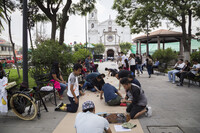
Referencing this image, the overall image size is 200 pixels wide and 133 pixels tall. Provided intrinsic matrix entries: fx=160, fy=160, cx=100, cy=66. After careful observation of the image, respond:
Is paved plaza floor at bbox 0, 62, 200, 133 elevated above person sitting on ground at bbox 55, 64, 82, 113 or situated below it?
below

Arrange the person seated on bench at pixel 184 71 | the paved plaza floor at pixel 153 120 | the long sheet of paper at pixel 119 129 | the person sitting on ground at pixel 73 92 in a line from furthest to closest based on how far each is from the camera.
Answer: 1. the person seated on bench at pixel 184 71
2. the person sitting on ground at pixel 73 92
3. the paved plaza floor at pixel 153 120
4. the long sheet of paper at pixel 119 129

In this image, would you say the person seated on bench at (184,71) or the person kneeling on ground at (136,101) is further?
the person seated on bench at (184,71)

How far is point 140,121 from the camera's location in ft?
13.6

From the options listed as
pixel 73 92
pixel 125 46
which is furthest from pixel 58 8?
pixel 125 46

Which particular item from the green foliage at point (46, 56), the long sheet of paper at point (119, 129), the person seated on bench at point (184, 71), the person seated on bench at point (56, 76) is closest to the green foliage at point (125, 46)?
the person seated on bench at point (184, 71)

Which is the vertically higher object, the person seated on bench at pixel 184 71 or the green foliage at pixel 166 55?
the green foliage at pixel 166 55

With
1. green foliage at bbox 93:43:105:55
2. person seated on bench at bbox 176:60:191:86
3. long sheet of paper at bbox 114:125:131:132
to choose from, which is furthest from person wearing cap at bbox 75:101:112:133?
green foliage at bbox 93:43:105:55

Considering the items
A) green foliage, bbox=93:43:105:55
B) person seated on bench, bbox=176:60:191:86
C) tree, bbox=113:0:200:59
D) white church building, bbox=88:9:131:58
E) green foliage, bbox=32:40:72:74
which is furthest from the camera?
white church building, bbox=88:9:131:58

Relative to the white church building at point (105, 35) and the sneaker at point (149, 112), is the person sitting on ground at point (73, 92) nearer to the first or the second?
the sneaker at point (149, 112)

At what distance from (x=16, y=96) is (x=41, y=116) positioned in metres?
0.89

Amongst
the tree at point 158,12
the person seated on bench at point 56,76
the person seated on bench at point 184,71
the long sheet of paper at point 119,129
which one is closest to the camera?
the long sheet of paper at point 119,129

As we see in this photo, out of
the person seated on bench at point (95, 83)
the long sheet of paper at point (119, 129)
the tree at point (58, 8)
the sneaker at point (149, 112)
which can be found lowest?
the long sheet of paper at point (119, 129)

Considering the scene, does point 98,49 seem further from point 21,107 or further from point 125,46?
point 21,107

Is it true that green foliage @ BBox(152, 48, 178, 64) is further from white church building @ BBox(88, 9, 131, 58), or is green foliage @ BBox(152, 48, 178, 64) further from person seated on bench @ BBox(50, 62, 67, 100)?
white church building @ BBox(88, 9, 131, 58)
